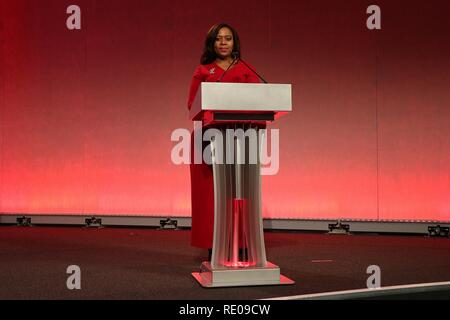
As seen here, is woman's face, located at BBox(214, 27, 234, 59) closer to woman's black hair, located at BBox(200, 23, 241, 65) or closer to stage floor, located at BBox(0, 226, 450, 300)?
woman's black hair, located at BBox(200, 23, 241, 65)

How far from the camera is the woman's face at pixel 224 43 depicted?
104 inches

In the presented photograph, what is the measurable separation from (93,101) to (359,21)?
2.67m

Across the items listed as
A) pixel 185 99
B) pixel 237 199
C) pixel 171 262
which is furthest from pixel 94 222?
pixel 237 199

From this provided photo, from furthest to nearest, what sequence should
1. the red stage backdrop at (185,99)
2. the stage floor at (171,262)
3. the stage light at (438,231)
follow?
1. the red stage backdrop at (185,99)
2. the stage light at (438,231)
3. the stage floor at (171,262)

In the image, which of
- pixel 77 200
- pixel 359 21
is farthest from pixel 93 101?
pixel 359 21

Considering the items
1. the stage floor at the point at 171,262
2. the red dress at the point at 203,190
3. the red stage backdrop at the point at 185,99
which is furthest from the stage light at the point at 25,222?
the red dress at the point at 203,190

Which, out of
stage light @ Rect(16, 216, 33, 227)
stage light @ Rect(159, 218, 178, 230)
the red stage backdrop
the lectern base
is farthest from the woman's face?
stage light @ Rect(16, 216, 33, 227)

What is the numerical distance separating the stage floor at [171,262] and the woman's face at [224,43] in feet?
3.67

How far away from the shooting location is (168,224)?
16.5 ft

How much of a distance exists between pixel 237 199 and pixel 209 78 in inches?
25.7

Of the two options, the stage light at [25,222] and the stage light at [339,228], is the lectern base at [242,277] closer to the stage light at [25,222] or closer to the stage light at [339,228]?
the stage light at [339,228]
